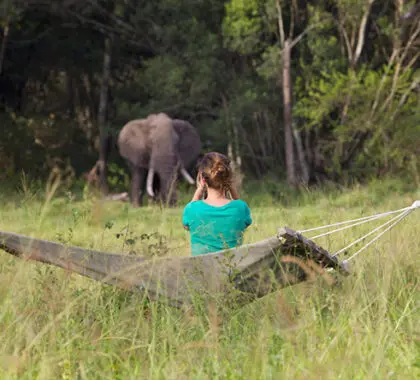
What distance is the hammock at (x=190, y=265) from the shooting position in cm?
404

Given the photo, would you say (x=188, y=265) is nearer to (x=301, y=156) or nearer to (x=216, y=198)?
(x=216, y=198)

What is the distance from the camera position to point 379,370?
3.18 meters

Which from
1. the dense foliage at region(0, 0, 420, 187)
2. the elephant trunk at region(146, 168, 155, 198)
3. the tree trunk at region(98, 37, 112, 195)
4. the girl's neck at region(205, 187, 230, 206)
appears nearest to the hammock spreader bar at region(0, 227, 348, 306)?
the girl's neck at region(205, 187, 230, 206)

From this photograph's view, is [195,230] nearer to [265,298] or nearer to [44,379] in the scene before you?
[265,298]

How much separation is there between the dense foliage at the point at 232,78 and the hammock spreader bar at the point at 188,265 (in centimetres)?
1072

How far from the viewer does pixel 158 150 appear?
1466cm

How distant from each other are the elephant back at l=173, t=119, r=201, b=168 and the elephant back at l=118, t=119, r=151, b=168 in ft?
1.63

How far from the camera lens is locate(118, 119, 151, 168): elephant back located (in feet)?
49.4

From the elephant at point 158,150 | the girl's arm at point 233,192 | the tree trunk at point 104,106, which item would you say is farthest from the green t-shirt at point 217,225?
the tree trunk at point 104,106

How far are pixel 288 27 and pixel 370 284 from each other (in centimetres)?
1310

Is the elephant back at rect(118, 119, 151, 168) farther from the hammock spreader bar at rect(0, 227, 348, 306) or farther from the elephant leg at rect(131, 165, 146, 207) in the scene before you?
the hammock spreader bar at rect(0, 227, 348, 306)

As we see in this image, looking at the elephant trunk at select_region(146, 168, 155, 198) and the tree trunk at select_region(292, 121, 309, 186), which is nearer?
the elephant trunk at select_region(146, 168, 155, 198)

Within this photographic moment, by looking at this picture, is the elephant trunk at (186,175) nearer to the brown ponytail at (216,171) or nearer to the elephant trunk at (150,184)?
the elephant trunk at (150,184)

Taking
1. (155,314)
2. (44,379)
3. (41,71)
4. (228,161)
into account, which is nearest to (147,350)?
(155,314)
